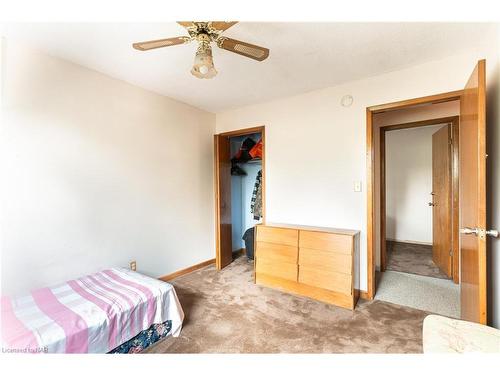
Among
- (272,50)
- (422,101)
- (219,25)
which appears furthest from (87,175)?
(422,101)

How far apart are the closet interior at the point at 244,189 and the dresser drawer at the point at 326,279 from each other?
124cm

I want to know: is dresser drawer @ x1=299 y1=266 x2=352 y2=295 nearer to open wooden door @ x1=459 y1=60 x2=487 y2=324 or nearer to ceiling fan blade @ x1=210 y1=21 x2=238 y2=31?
open wooden door @ x1=459 y1=60 x2=487 y2=324

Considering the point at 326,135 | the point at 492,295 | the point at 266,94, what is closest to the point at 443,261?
the point at 492,295

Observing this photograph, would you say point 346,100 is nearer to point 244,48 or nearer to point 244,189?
point 244,48

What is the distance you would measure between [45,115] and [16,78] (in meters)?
0.29

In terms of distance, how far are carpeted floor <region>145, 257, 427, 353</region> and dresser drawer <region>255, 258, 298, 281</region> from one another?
18cm

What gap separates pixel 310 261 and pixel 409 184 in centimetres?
360

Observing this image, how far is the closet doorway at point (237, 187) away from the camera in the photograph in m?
3.26

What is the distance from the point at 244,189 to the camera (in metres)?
4.06

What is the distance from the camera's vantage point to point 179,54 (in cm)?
188

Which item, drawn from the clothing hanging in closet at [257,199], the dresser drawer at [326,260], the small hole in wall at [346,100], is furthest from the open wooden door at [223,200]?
the small hole in wall at [346,100]

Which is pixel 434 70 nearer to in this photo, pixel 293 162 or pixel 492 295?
pixel 293 162

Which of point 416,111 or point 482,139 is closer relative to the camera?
point 482,139

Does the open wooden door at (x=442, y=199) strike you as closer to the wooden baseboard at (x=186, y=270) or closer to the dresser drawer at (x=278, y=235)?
the dresser drawer at (x=278, y=235)
